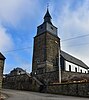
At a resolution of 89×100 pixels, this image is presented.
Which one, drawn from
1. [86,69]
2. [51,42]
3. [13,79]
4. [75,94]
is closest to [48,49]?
[51,42]

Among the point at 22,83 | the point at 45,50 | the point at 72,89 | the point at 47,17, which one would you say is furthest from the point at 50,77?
the point at 47,17

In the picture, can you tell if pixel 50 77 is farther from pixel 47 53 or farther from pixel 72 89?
pixel 47 53

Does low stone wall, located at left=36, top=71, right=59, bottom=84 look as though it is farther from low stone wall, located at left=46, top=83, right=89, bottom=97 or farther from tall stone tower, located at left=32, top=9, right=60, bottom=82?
tall stone tower, located at left=32, top=9, right=60, bottom=82

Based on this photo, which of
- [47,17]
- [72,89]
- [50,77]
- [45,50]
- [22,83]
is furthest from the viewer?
[47,17]

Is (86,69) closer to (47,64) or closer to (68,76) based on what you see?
(47,64)

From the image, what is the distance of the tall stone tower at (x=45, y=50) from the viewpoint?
135ft

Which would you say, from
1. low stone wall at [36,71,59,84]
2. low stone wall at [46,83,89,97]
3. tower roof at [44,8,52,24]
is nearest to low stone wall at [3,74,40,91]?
low stone wall at [36,71,59,84]

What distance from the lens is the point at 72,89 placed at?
21062mm

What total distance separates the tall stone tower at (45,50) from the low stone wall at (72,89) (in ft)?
48.8

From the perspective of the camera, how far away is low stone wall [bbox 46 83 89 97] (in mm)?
19430

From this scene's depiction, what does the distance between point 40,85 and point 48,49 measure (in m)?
15.4

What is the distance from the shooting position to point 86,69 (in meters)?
55.5

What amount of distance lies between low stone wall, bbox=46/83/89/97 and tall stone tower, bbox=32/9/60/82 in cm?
1487

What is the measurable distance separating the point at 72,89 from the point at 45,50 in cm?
2179
